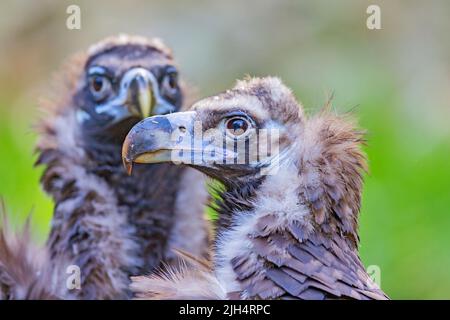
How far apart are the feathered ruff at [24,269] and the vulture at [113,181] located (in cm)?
4

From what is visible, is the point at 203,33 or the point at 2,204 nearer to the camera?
the point at 2,204

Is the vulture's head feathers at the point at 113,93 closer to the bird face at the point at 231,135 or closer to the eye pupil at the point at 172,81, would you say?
the eye pupil at the point at 172,81

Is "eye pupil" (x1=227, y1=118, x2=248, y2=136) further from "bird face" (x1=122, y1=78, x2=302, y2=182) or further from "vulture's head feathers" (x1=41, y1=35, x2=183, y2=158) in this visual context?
"vulture's head feathers" (x1=41, y1=35, x2=183, y2=158)

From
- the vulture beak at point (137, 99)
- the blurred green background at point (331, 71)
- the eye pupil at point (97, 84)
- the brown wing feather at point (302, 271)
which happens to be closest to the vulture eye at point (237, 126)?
the brown wing feather at point (302, 271)

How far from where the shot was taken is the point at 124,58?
4184mm

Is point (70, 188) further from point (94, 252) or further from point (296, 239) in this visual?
point (296, 239)

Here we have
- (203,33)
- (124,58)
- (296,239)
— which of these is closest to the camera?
(296,239)

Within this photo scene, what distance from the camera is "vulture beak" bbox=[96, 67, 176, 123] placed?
3.98m

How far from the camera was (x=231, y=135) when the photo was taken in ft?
10.2

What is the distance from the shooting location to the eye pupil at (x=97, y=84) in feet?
13.7

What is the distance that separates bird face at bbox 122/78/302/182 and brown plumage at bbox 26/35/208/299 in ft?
2.87

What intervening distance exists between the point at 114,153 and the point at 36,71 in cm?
295
